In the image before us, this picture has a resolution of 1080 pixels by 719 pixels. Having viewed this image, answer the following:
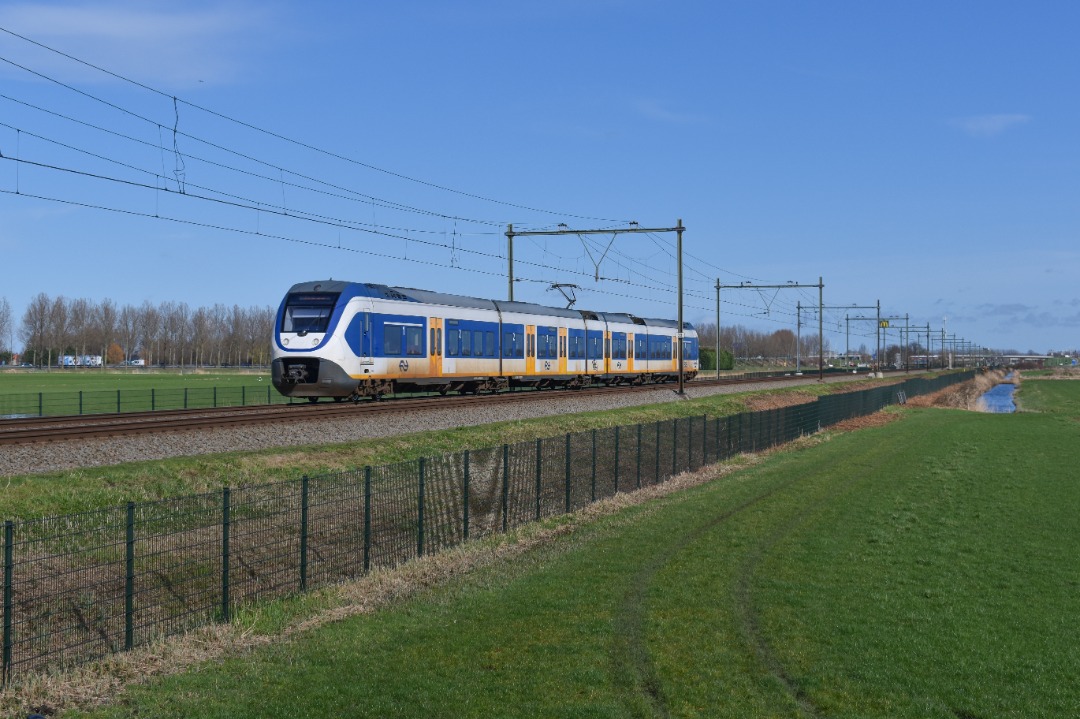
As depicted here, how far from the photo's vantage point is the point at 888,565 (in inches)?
611

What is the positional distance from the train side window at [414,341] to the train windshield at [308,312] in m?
4.13

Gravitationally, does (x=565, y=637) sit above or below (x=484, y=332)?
below

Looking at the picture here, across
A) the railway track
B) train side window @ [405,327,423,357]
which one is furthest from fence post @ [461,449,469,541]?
train side window @ [405,327,423,357]

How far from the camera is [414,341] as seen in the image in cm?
3853

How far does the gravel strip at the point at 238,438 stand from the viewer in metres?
21.1

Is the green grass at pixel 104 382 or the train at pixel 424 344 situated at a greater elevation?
the train at pixel 424 344

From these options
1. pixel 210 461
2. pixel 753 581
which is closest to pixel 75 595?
pixel 210 461

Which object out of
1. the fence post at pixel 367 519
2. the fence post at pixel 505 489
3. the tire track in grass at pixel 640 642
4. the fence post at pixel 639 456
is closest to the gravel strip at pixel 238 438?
the fence post at pixel 639 456

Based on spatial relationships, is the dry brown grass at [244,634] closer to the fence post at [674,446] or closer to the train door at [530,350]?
the fence post at [674,446]

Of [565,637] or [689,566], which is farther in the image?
[689,566]

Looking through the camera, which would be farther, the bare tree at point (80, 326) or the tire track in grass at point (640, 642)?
the bare tree at point (80, 326)

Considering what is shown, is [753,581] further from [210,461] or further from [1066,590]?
[210,461]

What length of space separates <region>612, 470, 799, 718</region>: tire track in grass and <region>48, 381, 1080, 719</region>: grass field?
0.03 meters

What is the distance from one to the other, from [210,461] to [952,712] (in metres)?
16.3
